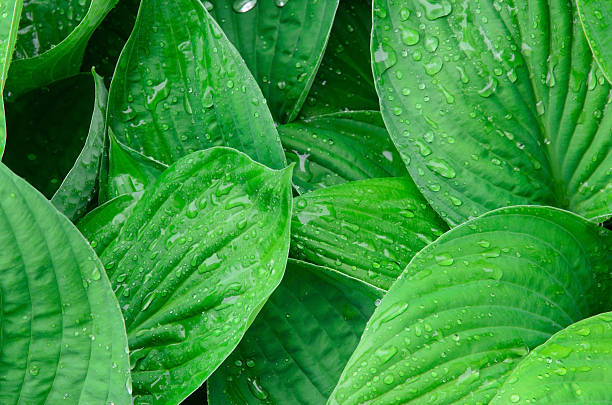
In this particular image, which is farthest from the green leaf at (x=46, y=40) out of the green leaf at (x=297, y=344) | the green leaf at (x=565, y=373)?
the green leaf at (x=565, y=373)

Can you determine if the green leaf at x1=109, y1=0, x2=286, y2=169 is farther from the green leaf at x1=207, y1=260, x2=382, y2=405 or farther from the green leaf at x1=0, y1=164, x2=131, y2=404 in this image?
the green leaf at x1=0, y1=164, x2=131, y2=404

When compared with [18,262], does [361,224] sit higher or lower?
lower

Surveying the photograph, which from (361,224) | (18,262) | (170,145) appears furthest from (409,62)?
(18,262)

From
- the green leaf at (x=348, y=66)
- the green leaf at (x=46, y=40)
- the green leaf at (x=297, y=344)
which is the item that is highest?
the green leaf at (x=46, y=40)

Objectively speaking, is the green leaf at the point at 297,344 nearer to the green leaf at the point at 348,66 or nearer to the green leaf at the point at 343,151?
the green leaf at the point at 343,151

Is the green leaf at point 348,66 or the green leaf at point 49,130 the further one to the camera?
the green leaf at point 348,66

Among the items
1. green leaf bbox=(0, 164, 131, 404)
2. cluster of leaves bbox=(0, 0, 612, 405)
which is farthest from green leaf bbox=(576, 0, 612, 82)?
green leaf bbox=(0, 164, 131, 404)

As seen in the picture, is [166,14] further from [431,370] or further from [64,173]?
[431,370]
